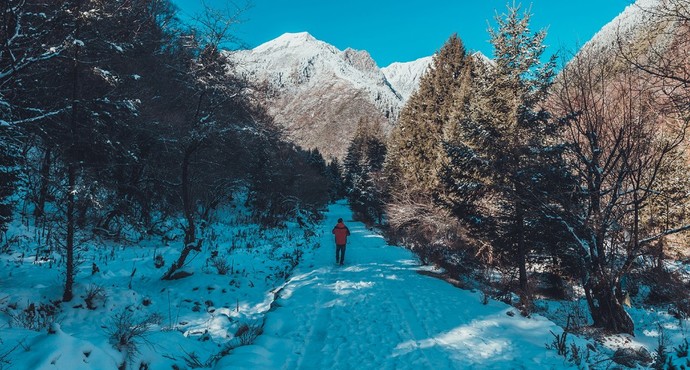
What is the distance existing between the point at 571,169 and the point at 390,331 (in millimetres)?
6890

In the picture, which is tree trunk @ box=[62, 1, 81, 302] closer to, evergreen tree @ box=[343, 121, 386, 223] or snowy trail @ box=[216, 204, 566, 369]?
snowy trail @ box=[216, 204, 566, 369]

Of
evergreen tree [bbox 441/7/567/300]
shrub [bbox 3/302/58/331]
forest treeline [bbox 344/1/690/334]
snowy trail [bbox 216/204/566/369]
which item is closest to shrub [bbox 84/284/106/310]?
shrub [bbox 3/302/58/331]

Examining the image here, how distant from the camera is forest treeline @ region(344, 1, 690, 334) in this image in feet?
23.5

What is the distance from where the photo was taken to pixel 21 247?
970cm

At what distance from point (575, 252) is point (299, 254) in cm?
1041

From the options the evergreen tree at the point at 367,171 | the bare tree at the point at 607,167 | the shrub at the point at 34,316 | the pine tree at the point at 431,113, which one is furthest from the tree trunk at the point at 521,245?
the evergreen tree at the point at 367,171

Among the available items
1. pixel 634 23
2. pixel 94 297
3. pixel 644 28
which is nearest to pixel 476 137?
pixel 634 23

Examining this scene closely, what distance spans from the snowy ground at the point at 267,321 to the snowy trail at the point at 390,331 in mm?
28

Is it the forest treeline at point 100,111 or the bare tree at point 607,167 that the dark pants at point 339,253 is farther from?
the bare tree at point 607,167

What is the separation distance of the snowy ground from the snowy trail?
0.09 feet

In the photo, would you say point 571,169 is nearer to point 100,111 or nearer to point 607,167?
point 607,167

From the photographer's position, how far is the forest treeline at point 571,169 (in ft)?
23.5

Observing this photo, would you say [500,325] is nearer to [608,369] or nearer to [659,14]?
[608,369]

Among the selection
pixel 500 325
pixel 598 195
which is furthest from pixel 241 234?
pixel 598 195
